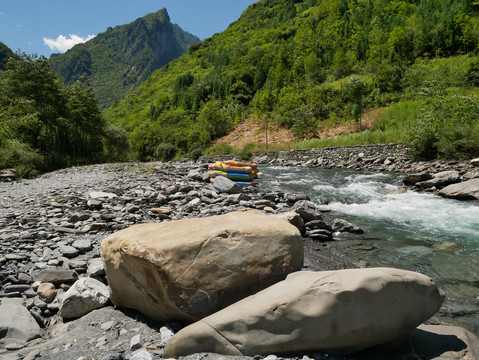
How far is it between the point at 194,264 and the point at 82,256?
8.17 feet

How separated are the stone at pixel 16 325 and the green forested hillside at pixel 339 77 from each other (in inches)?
647

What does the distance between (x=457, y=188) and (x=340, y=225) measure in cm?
612

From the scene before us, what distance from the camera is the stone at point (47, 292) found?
275 centimetres

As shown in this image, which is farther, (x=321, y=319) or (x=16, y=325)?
(x=16, y=325)

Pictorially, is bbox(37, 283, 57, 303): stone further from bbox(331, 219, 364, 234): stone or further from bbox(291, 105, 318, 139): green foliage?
bbox(291, 105, 318, 139): green foliage

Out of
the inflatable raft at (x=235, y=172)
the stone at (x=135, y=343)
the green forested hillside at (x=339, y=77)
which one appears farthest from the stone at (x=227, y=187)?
the green forested hillside at (x=339, y=77)

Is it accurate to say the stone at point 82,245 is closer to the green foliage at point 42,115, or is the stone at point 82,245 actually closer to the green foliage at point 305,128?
A: the green foliage at point 42,115

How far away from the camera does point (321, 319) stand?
183 cm

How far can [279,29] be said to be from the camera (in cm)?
8438

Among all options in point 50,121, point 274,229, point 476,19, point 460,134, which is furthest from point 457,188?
point 476,19

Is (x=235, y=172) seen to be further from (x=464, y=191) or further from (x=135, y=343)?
(x=135, y=343)

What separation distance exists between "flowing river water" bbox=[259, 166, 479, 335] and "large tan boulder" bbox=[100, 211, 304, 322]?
6.91 ft

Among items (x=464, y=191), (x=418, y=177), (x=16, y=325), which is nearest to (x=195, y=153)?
(x=418, y=177)

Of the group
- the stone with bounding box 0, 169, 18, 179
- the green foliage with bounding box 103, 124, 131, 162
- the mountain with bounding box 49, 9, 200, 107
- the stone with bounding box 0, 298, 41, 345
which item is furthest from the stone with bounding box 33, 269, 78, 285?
the mountain with bounding box 49, 9, 200, 107
